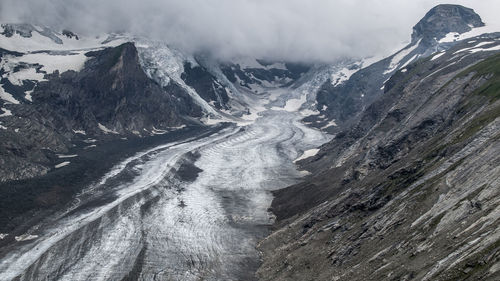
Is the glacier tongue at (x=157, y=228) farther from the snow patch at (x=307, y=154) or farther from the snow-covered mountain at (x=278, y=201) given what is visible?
→ the snow patch at (x=307, y=154)

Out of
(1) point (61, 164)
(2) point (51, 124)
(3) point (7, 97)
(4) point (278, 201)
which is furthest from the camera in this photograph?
(3) point (7, 97)

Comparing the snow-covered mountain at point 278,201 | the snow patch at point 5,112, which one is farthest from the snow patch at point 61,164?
the snow patch at point 5,112

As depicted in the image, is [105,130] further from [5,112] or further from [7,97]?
[5,112]

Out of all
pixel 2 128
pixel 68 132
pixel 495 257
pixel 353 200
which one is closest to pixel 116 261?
pixel 353 200

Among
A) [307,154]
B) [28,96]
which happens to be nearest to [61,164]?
[28,96]

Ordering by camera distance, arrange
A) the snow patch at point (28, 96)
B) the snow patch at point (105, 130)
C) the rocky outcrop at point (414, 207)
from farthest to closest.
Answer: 1. the snow patch at point (105, 130)
2. the snow patch at point (28, 96)
3. the rocky outcrop at point (414, 207)

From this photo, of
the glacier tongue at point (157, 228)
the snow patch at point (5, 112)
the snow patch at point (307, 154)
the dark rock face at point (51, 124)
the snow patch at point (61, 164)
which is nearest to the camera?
the glacier tongue at point (157, 228)

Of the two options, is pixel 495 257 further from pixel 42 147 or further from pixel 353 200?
pixel 42 147

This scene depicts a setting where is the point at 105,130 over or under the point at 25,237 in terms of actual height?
over

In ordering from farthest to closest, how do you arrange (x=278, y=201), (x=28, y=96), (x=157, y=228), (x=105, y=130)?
1. (x=28, y=96)
2. (x=105, y=130)
3. (x=278, y=201)
4. (x=157, y=228)
